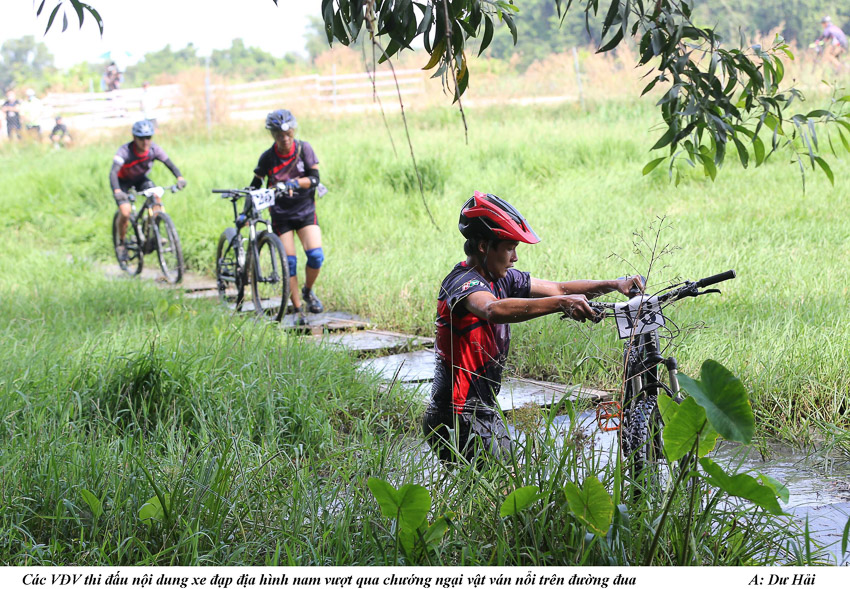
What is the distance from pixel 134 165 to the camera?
10312 millimetres

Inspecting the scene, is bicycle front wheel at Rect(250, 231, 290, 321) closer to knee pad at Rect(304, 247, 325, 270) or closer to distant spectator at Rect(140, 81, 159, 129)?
knee pad at Rect(304, 247, 325, 270)

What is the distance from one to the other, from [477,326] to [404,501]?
0.98m

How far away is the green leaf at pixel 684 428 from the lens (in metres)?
2.16

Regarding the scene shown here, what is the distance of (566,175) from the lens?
1238 centimetres

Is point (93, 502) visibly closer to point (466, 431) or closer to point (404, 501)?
point (404, 501)

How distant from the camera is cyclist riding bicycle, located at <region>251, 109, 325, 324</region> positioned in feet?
25.4

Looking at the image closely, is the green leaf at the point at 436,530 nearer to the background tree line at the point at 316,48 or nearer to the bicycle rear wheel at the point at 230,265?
the bicycle rear wheel at the point at 230,265

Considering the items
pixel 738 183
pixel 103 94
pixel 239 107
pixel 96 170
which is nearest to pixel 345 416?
pixel 738 183

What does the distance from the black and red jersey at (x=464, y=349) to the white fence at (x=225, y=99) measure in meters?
19.2

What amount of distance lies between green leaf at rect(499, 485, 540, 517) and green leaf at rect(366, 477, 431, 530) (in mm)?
221

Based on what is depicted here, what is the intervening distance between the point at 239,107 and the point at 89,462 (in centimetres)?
2493

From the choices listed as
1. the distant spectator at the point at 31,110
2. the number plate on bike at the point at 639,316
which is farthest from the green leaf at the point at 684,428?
the distant spectator at the point at 31,110

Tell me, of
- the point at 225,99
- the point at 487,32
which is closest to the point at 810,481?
the point at 487,32

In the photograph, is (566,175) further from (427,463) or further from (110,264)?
(427,463)
